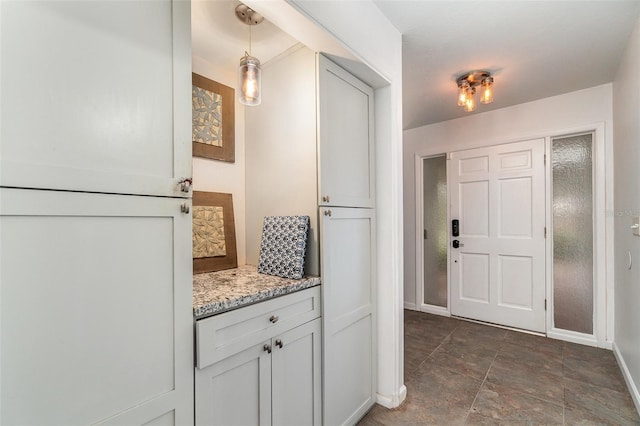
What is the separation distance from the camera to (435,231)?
377cm

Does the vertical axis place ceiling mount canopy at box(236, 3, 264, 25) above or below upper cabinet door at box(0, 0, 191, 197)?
above

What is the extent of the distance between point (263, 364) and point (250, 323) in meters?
0.20

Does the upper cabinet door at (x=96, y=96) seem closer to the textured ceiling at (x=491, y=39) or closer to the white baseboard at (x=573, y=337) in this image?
the textured ceiling at (x=491, y=39)

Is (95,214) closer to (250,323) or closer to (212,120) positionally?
(250,323)

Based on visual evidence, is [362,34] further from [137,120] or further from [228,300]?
[228,300]

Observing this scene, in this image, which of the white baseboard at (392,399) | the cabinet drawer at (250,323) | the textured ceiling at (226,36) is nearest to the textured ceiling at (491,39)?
the textured ceiling at (226,36)

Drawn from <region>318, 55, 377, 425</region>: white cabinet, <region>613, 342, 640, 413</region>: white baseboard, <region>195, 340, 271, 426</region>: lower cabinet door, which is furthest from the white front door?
<region>195, 340, 271, 426</region>: lower cabinet door

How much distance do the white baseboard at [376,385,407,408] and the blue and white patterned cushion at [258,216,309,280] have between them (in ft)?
3.57

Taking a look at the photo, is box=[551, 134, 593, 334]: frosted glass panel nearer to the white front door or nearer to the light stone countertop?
the white front door

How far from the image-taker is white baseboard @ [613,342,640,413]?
188 centimetres

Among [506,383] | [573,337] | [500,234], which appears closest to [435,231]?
[500,234]

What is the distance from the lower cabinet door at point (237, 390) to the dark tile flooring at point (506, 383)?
88 centimetres

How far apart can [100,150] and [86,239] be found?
25 centimetres

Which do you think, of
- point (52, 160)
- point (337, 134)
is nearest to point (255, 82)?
point (337, 134)
